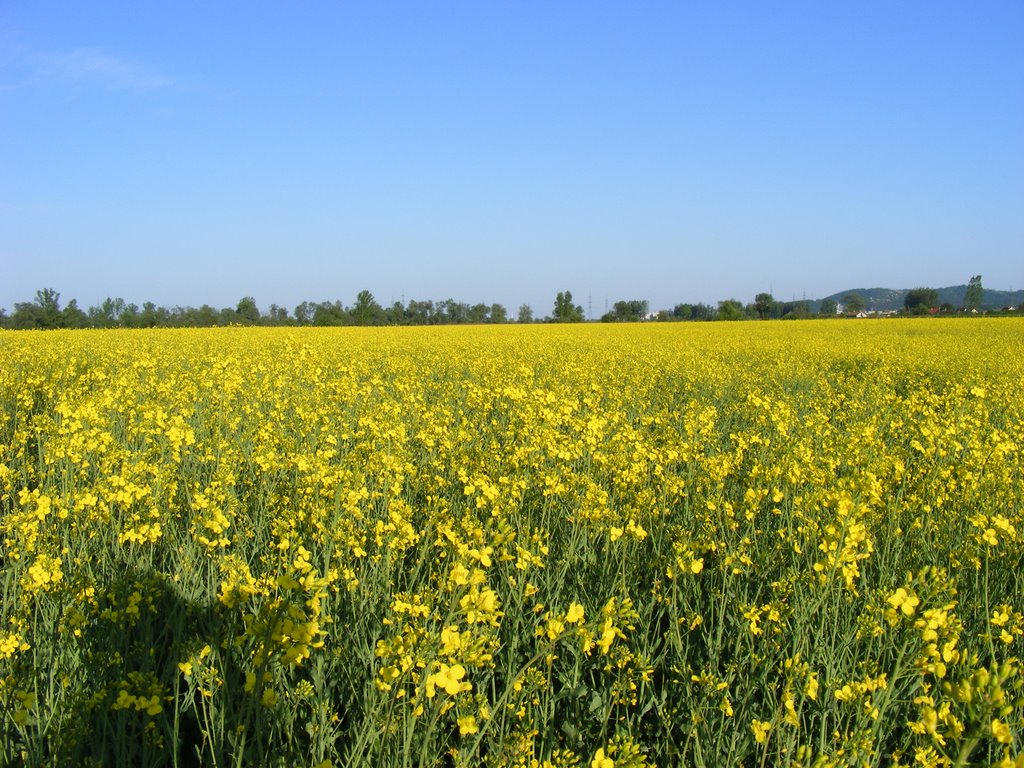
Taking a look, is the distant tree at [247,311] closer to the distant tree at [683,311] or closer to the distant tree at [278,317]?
the distant tree at [278,317]

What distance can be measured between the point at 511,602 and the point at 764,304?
75.2 meters

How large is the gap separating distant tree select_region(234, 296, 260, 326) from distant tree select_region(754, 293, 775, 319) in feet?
165

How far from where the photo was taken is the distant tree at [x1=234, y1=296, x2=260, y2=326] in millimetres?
57100

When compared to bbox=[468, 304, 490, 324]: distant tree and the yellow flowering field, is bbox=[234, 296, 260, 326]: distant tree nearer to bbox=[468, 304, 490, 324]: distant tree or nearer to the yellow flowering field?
bbox=[468, 304, 490, 324]: distant tree

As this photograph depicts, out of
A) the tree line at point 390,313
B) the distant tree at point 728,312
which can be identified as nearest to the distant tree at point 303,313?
the tree line at point 390,313

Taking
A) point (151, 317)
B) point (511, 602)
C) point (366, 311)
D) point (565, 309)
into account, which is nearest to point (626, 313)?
point (565, 309)

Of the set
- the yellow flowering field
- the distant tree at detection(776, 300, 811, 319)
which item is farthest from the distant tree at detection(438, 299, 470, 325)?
the yellow flowering field

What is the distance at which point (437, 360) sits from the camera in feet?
→ 47.3

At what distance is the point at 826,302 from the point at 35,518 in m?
89.4

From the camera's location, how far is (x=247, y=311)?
61281 millimetres

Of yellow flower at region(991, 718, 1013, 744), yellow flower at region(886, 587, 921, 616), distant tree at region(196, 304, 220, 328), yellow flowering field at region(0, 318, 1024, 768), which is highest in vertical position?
distant tree at region(196, 304, 220, 328)

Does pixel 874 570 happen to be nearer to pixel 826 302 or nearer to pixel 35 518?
pixel 35 518

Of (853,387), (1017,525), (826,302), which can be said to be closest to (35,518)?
(1017,525)

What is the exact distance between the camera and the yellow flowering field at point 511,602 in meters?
1.96
